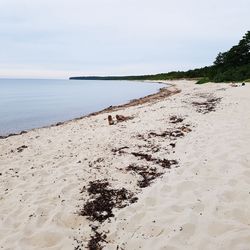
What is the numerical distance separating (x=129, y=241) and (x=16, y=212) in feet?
8.20

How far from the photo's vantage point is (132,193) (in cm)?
665

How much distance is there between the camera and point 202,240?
4.71 m

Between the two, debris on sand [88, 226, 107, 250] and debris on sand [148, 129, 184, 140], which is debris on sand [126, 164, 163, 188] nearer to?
debris on sand [88, 226, 107, 250]

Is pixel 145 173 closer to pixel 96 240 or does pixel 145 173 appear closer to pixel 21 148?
pixel 96 240

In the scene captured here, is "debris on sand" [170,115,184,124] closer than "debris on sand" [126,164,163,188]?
No

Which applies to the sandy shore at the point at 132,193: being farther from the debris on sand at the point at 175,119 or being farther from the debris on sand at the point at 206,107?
the debris on sand at the point at 206,107

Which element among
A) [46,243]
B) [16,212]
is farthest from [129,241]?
[16,212]

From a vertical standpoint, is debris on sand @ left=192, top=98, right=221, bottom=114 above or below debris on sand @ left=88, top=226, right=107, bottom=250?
above

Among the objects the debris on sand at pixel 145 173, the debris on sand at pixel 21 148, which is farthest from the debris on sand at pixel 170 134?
the debris on sand at pixel 21 148

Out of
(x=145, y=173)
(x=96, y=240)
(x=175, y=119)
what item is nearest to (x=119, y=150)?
(x=145, y=173)

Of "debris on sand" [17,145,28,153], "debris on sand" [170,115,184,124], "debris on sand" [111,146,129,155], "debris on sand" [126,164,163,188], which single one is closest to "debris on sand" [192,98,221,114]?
"debris on sand" [170,115,184,124]

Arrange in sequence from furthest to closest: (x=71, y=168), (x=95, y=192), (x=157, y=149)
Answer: (x=157, y=149) → (x=71, y=168) → (x=95, y=192)

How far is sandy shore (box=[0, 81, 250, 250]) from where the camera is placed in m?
5.00

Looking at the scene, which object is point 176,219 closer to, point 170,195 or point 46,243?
point 170,195
